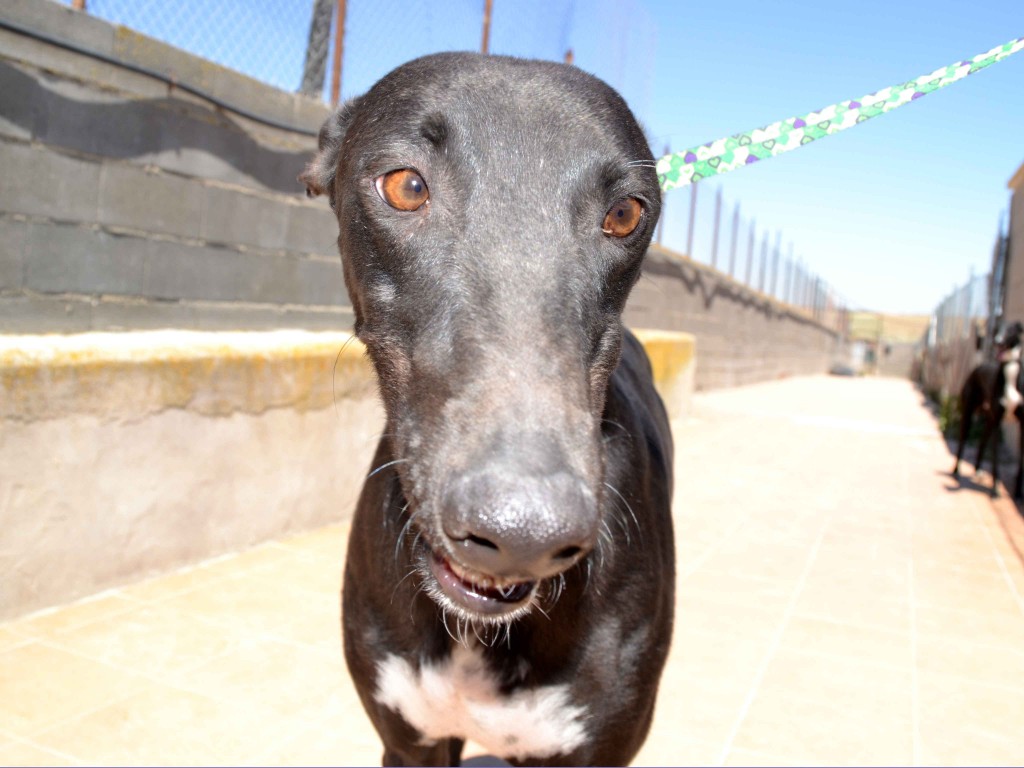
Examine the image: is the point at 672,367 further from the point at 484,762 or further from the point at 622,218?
the point at 622,218

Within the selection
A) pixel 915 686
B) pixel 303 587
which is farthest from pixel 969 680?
pixel 303 587

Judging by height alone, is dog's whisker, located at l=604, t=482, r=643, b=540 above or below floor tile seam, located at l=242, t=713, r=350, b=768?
above

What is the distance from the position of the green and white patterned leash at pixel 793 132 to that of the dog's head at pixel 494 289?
1.08 feet

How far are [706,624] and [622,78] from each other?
6.38m

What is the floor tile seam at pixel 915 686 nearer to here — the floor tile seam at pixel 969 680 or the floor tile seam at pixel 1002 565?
the floor tile seam at pixel 969 680

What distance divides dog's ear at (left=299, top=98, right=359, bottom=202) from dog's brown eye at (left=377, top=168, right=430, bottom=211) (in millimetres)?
514

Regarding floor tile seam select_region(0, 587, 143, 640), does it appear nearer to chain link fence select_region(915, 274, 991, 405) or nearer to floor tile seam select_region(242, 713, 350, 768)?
floor tile seam select_region(242, 713, 350, 768)

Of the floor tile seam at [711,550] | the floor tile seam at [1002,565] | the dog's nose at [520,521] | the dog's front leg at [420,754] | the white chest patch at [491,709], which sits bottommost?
the floor tile seam at [711,550]

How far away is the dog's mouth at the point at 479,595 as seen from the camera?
1343 millimetres

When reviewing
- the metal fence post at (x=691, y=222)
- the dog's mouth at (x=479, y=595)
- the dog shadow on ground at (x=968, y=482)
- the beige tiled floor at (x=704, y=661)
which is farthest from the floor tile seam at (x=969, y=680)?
the metal fence post at (x=691, y=222)

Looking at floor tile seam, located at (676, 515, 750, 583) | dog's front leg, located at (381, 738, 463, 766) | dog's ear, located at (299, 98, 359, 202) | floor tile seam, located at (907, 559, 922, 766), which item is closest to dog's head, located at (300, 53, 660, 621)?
dog's ear, located at (299, 98, 359, 202)

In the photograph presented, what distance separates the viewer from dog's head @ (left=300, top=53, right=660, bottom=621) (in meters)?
1.15

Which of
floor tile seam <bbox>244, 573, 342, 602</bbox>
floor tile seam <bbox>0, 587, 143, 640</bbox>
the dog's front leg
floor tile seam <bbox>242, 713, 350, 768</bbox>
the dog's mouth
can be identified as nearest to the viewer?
the dog's mouth

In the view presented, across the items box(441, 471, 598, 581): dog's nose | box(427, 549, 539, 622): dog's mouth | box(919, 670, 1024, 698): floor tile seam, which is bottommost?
box(919, 670, 1024, 698): floor tile seam
